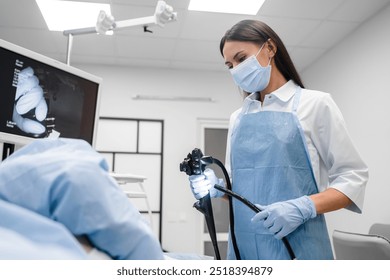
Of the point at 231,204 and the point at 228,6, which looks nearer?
the point at 231,204

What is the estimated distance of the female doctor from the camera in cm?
95

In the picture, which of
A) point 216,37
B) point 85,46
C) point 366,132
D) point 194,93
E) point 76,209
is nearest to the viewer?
point 76,209

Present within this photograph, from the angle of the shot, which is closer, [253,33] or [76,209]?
[76,209]

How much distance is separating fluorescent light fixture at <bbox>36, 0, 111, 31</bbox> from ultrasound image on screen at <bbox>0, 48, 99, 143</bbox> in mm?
1364

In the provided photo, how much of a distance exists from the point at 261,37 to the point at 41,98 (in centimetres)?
77

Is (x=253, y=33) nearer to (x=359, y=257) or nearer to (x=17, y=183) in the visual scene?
(x=17, y=183)

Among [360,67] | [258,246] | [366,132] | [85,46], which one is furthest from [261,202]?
[85,46]

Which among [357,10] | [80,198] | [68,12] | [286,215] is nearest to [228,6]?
[357,10]

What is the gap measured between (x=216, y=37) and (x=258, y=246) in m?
2.28

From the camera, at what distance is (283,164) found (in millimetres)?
1005

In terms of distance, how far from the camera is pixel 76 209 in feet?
1.36

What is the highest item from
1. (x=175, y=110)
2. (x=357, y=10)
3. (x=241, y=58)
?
(x=357, y=10)

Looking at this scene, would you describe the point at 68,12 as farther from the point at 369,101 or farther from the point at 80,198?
the point at 80,198

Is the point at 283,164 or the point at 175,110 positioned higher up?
the point at 175,110
